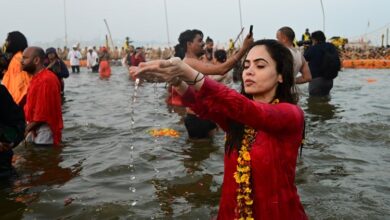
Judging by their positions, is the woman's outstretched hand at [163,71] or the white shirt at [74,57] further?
the white shirt at [74,57]

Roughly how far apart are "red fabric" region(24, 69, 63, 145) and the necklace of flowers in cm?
395

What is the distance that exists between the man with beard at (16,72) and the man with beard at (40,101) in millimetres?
314

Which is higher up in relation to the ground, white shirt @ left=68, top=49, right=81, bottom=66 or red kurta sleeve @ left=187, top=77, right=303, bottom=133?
white shirt @ left=68, top=49, right=81, bottom=66

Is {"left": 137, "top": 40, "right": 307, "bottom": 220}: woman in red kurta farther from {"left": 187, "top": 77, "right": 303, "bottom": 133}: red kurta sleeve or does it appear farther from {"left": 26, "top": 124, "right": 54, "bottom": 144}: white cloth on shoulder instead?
{"left": 26, "top": 124, "right": 54, "bottom": 144}: white cloth on shoulder

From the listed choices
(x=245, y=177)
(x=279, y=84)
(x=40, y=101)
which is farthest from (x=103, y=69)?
(x=245, y=177)

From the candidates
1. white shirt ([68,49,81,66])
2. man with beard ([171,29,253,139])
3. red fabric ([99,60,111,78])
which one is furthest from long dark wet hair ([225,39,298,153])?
white shirt ([68,49,81,66])

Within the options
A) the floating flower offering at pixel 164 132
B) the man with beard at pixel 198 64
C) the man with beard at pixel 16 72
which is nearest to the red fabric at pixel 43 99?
the man with beard at pixel 16 72

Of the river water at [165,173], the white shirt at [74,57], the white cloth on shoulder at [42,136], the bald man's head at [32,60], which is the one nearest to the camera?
the river water at [165,173]

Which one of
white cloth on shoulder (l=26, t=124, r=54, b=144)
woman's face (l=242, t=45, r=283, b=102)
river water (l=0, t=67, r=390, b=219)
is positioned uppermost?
woman's face (l=242, t=45, r=283, b=102)

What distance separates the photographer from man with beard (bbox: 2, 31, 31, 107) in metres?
6.05

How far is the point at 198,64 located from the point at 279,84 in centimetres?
311

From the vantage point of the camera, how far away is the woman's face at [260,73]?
7.27 feet

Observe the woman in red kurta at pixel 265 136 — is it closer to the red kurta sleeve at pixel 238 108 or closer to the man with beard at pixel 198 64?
the red kurta sleeve at pixel 238 108

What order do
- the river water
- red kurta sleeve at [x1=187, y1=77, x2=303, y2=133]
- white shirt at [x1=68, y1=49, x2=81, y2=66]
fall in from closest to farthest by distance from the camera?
red kurta sleeve at [x1=187, y1=77, x2=303, y2=133] → the river water → white shirt at [x1=68, y1=49, x2=81, y2=66]
